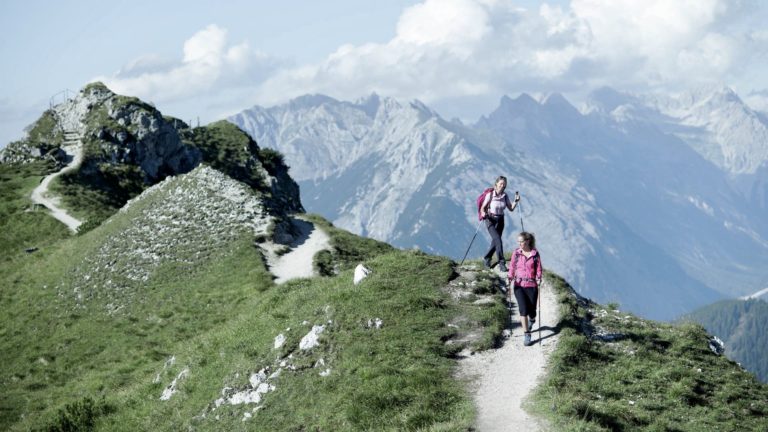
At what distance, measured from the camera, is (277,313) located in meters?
27.7

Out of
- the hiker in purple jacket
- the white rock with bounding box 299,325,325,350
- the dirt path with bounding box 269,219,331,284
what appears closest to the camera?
→ the white rock with bounding box 299,325,325,350

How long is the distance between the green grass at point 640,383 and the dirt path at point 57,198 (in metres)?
63.3

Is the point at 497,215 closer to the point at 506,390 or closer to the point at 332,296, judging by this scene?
the point at 332,296

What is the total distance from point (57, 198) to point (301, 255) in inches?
1847

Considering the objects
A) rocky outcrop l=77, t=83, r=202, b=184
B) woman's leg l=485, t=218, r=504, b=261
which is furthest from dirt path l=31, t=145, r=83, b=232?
woman's leg l=485, t=218, r=504, b=261

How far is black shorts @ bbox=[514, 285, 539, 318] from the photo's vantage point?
2289 cm

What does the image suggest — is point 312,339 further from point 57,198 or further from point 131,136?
point 131,136

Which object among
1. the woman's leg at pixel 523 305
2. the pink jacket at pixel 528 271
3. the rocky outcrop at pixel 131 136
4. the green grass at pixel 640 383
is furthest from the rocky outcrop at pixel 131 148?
the green grass at pixel 640 383

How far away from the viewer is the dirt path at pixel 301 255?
46125 millimetres

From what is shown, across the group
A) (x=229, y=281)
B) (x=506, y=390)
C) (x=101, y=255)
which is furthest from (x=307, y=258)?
(x=506, y=390)

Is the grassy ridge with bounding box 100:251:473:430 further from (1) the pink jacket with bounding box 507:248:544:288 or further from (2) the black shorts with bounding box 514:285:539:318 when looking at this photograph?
(1) the pink jacket with bounding box 507:248:544:288

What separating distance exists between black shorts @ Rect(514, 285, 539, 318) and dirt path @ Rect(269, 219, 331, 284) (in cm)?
2283

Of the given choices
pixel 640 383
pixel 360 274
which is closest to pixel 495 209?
pixel 360 274

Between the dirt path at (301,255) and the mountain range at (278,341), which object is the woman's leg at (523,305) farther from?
the dirt path at (301,255)
